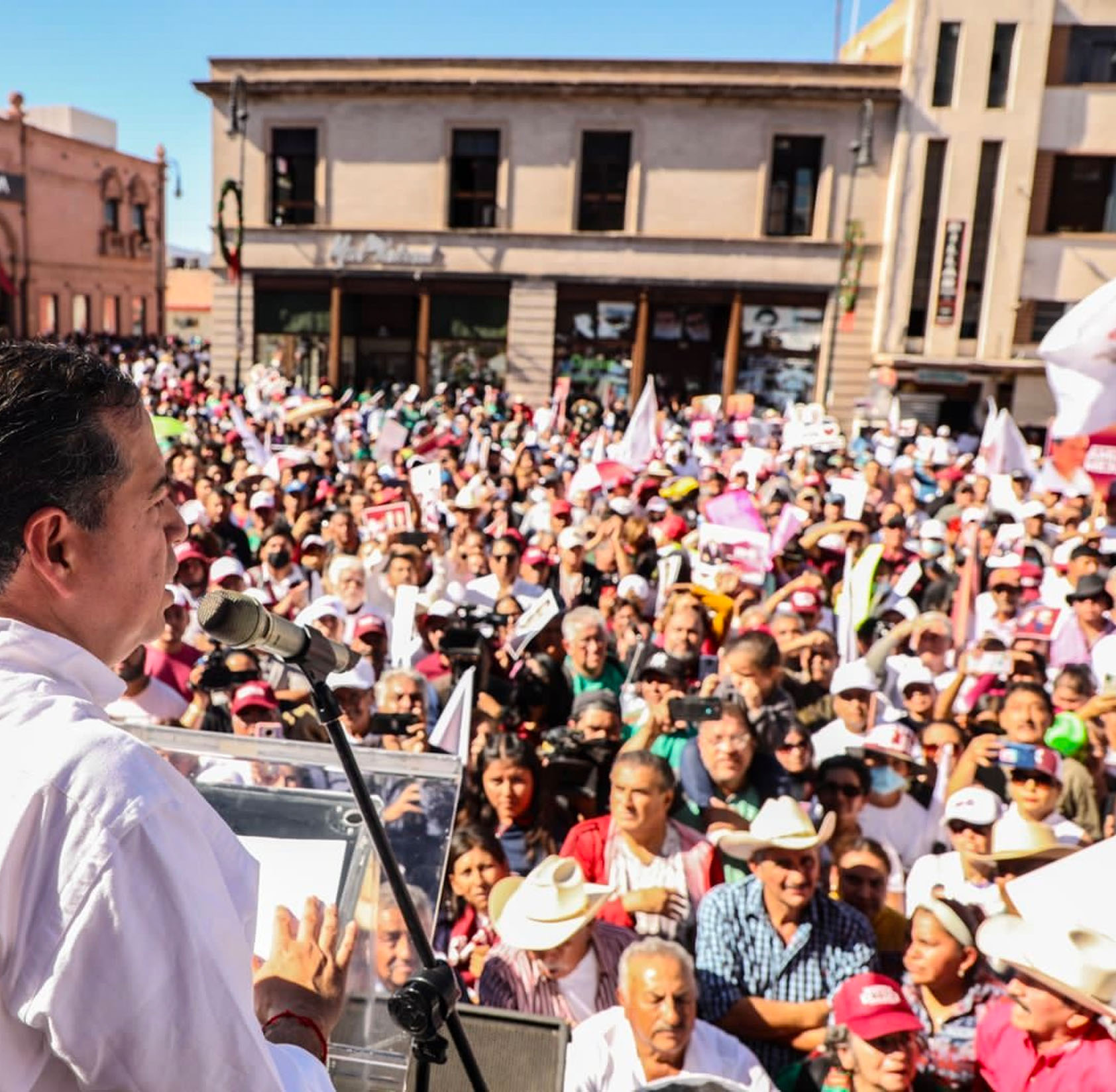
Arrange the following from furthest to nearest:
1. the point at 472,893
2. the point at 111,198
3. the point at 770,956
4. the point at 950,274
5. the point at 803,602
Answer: the point at 111,198 → the point at 950,274 → the point at 803,602 → the point at 472,893 → the point at 770,956

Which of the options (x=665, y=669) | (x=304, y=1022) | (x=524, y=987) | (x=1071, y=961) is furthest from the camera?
(x=665, y=669)

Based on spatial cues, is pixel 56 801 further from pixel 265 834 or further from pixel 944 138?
pixel 944 138

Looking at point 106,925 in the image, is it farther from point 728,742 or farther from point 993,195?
point 993,195

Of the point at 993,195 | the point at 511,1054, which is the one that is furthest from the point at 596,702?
the point at 993,195

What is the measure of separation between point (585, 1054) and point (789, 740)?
6.39 feet

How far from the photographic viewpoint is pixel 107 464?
1252mm

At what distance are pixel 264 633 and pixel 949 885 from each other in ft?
10.3

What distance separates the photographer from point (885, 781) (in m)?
4.70

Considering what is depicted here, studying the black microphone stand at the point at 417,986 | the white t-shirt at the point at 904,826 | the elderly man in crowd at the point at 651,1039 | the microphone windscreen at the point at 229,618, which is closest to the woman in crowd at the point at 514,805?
the elderly man in crowd at the point at 651,1039

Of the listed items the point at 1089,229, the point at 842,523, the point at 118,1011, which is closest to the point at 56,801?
the point at 118,1011

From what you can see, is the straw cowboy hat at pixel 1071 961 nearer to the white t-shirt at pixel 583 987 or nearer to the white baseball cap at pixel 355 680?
the white t-shirt at pixel 583 987

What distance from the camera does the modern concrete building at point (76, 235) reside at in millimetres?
39844

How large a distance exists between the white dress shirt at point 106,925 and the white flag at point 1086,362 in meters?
5.83

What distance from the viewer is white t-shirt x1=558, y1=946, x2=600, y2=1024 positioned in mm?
3348
